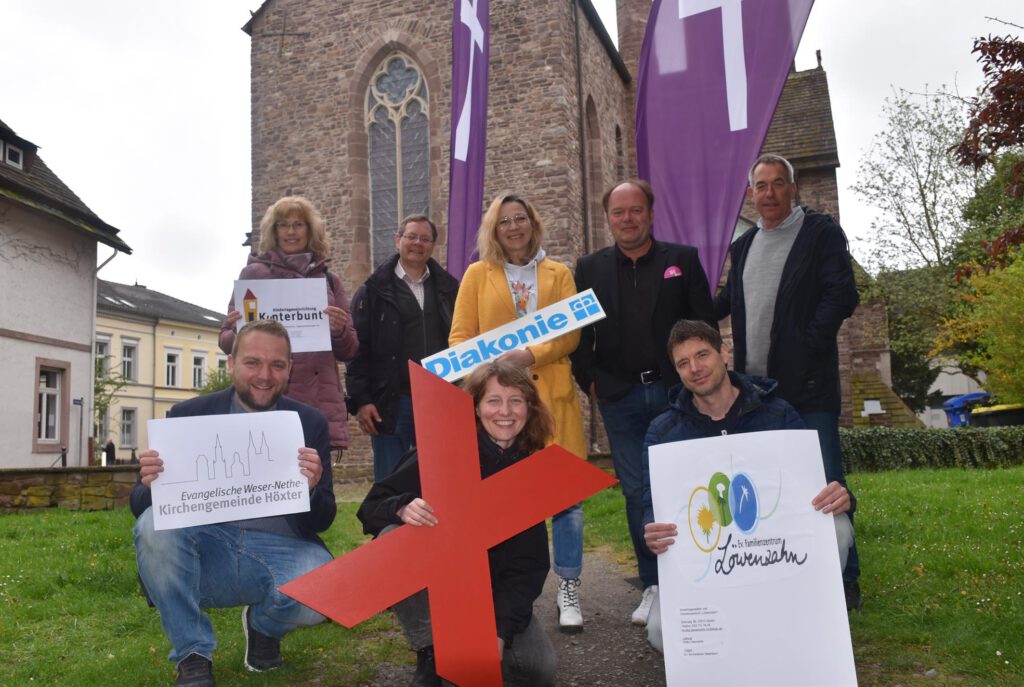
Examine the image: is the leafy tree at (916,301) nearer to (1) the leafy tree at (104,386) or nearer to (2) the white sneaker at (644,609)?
(2) the white sneaker at (644,609)

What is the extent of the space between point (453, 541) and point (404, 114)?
1413cm

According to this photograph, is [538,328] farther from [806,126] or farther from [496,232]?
[806,126]

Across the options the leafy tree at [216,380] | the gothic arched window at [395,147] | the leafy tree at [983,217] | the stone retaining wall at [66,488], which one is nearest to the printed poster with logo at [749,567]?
the stone retaining wall at [66,488]

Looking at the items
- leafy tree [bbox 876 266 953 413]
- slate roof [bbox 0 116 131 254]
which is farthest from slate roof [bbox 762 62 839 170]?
slate roof [bbox 0 116 131 254]

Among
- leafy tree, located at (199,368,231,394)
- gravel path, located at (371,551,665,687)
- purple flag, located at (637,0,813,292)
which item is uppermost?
leafy tree, located at (199,368,231,394)

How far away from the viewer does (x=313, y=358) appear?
171 inches

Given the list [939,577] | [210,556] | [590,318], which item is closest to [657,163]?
[590,318]

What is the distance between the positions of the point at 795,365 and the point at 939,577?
1.49 m

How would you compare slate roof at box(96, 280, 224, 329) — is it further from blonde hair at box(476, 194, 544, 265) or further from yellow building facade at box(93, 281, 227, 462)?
blonde hair at box(476, 194, 544, 265)

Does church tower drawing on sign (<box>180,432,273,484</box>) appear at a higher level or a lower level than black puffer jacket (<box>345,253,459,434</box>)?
lower

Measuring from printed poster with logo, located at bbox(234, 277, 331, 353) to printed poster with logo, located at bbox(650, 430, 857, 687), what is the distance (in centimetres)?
207

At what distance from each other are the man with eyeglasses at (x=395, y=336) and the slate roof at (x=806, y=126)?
659 inches

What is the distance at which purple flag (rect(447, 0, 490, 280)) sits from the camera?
7.48 m

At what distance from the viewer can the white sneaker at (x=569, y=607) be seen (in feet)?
12.5
